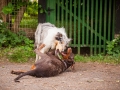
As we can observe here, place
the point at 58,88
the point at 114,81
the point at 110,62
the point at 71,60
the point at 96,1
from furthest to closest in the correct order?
the point at 96,1 < the point at 110,62 < the point at 71,60 < the point at 114,81 < the point at 58,88

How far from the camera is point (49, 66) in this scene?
7.93m

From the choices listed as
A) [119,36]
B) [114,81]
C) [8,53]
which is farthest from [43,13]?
[114,81]

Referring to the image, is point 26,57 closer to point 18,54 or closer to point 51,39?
point 18,54

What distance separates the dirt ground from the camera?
24.1ft

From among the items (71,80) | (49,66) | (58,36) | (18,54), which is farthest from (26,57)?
(71,80)

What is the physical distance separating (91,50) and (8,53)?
2.57 m

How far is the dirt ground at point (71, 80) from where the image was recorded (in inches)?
289

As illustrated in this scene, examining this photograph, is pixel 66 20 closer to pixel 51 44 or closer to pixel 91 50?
pixel 91 50

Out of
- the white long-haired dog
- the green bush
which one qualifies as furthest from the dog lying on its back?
the green bush

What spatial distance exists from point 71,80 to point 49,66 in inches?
22.6

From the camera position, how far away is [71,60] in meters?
8.69

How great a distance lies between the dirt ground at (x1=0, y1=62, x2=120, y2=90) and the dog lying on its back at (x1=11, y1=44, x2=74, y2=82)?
0.12 metres

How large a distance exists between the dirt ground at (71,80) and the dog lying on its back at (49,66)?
117mm

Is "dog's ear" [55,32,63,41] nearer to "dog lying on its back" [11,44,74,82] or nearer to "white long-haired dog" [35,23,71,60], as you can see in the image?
"white long-haired dog" [35,23,71,60]
